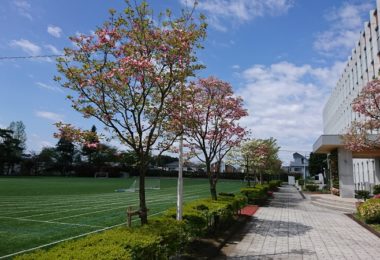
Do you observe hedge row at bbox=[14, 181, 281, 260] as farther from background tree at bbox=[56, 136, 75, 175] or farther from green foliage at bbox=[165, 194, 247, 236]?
background tree at bbox=[56, 136, 75, 175]

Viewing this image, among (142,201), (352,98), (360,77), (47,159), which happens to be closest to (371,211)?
(142,201)

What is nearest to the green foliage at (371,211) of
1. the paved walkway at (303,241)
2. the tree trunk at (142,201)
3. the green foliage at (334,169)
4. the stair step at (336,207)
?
the paved walkway at (303,241)

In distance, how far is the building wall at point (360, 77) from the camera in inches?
1197

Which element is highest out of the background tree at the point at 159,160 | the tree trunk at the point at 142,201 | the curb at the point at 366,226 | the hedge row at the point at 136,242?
the background tree at the point at 159,160

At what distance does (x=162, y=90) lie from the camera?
24.5 feet

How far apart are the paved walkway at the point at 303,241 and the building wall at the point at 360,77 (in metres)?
17.6

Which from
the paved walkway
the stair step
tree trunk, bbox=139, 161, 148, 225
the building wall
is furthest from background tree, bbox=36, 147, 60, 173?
tree trunk, bbox=139, 161, 148, 225

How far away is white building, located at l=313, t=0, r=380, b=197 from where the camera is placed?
23109 mm

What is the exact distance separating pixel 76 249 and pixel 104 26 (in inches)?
168

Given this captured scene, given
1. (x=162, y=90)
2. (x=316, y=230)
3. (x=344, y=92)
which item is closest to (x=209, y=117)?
(x=316, y=230)

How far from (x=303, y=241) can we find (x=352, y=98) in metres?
31.6

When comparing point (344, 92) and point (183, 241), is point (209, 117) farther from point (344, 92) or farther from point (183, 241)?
point (344, 92)

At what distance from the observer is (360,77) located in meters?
34.8

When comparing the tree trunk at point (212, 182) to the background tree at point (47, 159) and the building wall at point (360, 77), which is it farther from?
the background tree at point (47, 159)
